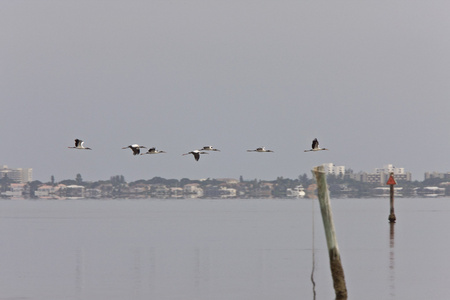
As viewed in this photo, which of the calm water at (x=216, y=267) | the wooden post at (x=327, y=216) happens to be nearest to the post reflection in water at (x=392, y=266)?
the calm water at (x=216, y=267)

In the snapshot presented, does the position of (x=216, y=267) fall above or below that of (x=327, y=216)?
below

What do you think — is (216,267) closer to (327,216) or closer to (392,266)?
(392,266)

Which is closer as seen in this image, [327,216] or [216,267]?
[327,216]

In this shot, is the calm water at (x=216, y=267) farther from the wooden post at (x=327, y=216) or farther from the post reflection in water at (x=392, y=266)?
the wooden post at (x=327, y=216)

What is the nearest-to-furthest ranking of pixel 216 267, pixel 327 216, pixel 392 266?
1. pixel 327 216
2. pixel 216 267
3. pixel 392 266

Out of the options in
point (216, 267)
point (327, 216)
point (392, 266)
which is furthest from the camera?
point (392, 266)

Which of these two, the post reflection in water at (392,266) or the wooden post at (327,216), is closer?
the wooden post at (327,216)

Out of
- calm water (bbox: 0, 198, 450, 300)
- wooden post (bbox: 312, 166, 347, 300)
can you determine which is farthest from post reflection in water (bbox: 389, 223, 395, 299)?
wooden post (bbox: 312, 166, 347, 300)

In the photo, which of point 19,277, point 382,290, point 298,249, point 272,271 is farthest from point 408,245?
point 19,277

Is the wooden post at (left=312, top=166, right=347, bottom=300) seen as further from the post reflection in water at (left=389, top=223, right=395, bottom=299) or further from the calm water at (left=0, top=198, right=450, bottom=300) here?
the post reflection in water at (left=389, top=223, right=395, bottom=299)

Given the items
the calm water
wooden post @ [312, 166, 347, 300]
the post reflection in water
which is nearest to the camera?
wooden post @ [312, 166, 347, 300]

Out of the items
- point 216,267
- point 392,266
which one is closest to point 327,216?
point 216,267

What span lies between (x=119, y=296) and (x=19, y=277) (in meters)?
8.72

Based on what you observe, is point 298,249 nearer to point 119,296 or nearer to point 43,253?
point 43,253
